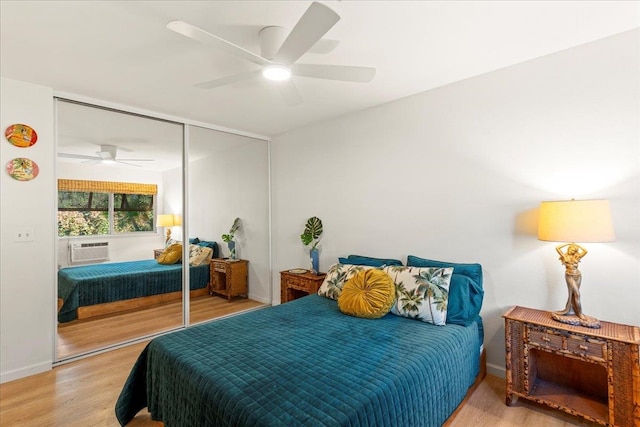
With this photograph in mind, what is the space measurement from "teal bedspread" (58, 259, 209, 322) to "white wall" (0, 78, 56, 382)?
8.3 inches

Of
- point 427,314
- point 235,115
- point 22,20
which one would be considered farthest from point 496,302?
point 22,20

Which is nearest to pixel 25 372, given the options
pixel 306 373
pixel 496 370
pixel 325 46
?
pixel 306 373

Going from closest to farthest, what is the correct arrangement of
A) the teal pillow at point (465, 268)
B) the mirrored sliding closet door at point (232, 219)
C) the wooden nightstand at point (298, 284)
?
the teal pillow at point (465, 268), the wooden nightstand at point (298, 284), the mirrored sliding closet door at point (232, 219)

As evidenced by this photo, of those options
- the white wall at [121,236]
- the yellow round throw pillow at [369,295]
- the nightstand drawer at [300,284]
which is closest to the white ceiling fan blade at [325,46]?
the yellow round throw pillow at [369,295]

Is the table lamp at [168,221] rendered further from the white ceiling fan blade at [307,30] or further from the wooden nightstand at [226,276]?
the white ceiling fan blade at [307,30]

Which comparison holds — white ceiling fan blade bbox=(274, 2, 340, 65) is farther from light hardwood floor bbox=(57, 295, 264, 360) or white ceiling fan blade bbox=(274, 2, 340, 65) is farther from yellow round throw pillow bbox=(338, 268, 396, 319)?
light hardwood floor bbox=(57, 295, 264, 360)

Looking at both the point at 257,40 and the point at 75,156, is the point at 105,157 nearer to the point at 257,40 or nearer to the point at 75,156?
the point at 75,156

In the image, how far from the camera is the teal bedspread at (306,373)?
1292 mm

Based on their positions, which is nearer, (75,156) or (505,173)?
(505,173)

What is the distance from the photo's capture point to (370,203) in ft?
10.7

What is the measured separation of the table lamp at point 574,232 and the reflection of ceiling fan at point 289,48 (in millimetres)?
1452

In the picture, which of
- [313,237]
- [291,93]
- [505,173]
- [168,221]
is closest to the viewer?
[291,93]

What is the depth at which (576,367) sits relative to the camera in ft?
6.84

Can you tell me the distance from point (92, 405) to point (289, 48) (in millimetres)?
2692
